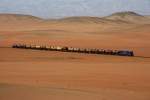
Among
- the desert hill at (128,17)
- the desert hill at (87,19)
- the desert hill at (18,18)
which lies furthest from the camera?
the desert hill at (18,18)

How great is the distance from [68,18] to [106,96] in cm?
10827

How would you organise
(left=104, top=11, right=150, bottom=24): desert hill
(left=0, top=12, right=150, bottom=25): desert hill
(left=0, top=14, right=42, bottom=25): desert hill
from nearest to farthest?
(left=0, top=12, right=150, bottom=25): desert hill
(left=104, top=11, right=150, bottom=24): desert hill
(left=0, top=14, right=42, bottom=25): desert hill

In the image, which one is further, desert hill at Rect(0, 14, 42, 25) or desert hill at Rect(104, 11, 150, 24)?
desert hill at Rect(0, 14, 42, 25)

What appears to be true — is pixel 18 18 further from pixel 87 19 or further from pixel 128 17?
pixel 128 17

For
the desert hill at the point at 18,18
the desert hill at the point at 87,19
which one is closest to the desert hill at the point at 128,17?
the desert hill at the point at 87,19

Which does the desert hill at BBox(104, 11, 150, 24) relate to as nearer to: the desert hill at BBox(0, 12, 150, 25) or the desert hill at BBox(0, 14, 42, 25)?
the desert hill at BBox(0, 12, 150, 25)

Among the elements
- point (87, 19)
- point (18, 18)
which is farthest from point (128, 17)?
point (18, 18)

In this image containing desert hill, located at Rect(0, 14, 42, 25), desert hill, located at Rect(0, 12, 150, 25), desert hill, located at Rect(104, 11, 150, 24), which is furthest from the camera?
desert hill, located at Rect(0, 14, 42, 25)

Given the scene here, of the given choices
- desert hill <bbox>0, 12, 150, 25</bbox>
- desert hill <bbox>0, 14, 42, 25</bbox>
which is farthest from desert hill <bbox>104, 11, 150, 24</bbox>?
desert hill <bbox>0, 14, 42, 25</bbox>

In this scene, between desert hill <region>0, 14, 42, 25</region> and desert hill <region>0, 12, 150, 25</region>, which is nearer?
desert hill <region>0, 12, 150, 25</region>

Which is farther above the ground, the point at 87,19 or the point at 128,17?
the point at 128,17

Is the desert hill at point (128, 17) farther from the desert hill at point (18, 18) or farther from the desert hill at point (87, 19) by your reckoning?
the desert hill at point (18, 18)

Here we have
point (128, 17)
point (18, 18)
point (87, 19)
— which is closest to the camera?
point (87, 19)

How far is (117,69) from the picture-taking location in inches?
740
